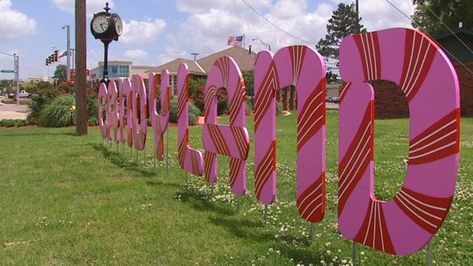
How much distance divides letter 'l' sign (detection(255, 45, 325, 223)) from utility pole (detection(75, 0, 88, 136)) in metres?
12.8

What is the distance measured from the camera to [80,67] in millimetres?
17547

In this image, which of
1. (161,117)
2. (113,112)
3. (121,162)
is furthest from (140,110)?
(113,112)

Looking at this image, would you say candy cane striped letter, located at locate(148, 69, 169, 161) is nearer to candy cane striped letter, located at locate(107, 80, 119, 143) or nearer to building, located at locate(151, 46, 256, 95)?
candy cane striped letter, located at locate(107, 80, 119, 143)

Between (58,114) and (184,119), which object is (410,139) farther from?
(58,114)

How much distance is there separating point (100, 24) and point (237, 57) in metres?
37.3

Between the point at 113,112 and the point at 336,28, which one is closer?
the point at 113,112

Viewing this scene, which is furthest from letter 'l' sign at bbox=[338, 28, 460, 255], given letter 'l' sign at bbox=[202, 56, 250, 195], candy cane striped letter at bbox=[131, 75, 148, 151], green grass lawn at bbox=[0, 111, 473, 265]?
candy cane striped letter at bbox=[131, 75, 148, 151]

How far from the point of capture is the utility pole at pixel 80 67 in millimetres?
17422

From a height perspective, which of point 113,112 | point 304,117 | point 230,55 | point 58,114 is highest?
point 230,55

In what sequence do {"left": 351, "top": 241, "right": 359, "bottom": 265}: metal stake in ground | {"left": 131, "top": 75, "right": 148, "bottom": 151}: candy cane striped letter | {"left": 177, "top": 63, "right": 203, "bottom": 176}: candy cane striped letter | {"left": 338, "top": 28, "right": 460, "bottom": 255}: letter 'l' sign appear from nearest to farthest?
{"left": 338, "top": 28, "right": 460, "bottom": 255}: letter 'l' sign → {"left": 351, "top": 241, "right": 359, "bottom": 265}: metal stake in ground → {"left": 177, "top": 63, "right": 203, "bottom": 176}: candy cane striped letter → {"left": 131, "top": 75, "right": 148, "bottom": 151}: candy cane striped letter

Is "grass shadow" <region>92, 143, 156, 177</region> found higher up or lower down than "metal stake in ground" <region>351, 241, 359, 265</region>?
lower down

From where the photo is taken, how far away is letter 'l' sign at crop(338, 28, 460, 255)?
11.5ft

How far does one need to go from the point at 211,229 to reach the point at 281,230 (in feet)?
2.31

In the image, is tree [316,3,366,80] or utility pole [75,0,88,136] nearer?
utility pole [75,0,88,136]
